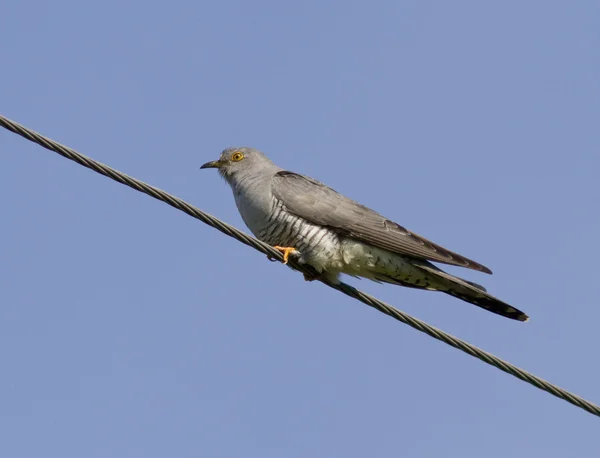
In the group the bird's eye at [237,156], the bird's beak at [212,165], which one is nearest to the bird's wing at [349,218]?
the bird's eye at [237,156]

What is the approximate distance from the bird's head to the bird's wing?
584 mm

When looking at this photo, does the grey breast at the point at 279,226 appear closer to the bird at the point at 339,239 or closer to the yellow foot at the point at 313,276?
the bird at the point at 339,239

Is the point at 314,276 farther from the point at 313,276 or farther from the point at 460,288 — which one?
the point at 460,288

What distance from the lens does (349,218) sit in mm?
6262

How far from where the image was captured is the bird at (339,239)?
6059mm

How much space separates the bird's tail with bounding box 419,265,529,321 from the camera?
560 cm

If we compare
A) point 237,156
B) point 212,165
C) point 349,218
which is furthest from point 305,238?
point 212,165

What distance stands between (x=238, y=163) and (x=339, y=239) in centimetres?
134

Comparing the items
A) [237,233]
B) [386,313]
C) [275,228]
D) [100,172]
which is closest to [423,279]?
[275,228]

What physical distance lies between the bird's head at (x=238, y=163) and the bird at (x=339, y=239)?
58 cm

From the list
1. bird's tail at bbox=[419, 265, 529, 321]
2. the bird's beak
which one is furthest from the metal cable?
the bird's beak

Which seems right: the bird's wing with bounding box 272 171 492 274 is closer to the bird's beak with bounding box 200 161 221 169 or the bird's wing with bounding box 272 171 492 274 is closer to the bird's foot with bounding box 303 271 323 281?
the bird's foot with bounding box 303 271 323 281

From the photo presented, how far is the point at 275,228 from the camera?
243 inches

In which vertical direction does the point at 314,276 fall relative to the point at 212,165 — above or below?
below
